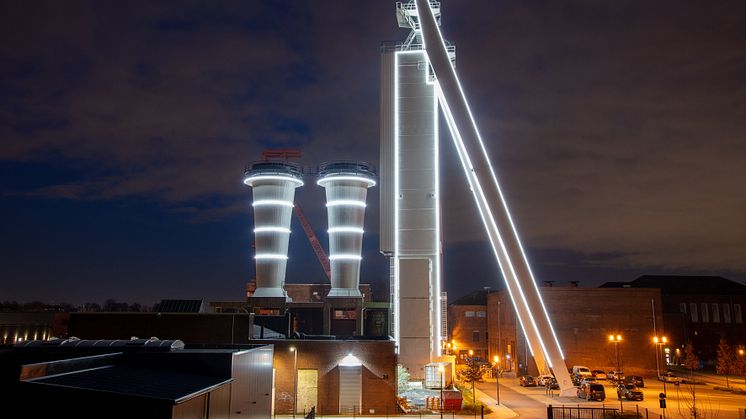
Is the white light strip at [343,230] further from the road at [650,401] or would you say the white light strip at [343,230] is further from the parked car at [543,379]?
the parked car at [543,379]

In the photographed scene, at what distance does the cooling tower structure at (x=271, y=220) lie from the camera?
56375 mm

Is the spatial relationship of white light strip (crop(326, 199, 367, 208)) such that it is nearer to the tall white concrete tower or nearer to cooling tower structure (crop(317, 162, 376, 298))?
cooling tower structure (crop(317, 162, 376, 298))

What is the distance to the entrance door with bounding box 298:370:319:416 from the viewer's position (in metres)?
33.3

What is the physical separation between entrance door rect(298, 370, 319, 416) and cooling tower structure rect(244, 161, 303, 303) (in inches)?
926

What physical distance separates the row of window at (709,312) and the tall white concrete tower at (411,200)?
51.0 m

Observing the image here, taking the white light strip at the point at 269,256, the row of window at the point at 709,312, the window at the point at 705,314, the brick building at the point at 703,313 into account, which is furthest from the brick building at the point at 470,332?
the white light strip at the point at 269,256

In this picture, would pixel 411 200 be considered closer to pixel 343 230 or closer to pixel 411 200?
pixel 411 200

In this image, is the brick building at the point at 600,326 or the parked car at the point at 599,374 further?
the brick building at the point at 600,326

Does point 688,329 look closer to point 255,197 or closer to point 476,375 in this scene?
point 476,375

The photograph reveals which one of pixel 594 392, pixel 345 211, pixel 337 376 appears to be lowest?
pixel 594 392

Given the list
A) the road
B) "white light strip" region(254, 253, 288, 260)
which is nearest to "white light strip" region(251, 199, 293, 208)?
"white light strip" region(254, 253, 288, 260)

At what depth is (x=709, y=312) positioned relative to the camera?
249 feet

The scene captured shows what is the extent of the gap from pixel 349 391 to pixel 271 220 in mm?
26179

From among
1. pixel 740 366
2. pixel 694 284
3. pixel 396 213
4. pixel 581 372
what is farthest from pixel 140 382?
pixel 694 284
